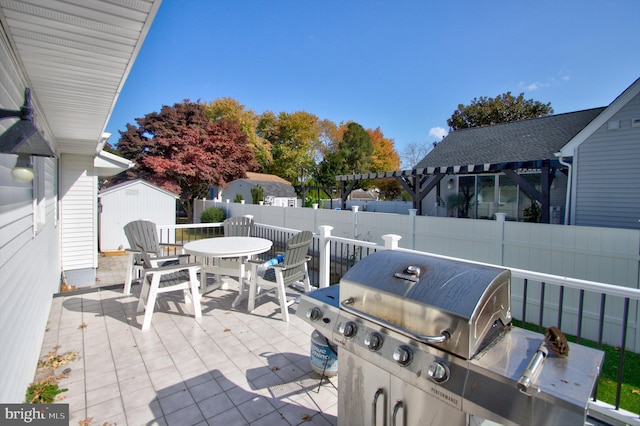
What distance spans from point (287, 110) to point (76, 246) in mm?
26004

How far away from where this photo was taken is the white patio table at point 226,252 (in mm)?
3682

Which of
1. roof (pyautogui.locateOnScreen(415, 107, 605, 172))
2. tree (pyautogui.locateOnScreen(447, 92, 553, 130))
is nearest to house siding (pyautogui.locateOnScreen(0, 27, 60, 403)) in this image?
roof (pyautogui.locateOnScreen(415, 107, 605, 172))

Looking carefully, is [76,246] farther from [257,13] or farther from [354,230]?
[257,13]

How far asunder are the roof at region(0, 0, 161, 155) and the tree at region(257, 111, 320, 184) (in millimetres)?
25932

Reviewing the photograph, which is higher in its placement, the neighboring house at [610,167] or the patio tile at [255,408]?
the neighboring house at [610,167]

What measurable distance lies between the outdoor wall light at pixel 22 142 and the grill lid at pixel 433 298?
63.9 inches

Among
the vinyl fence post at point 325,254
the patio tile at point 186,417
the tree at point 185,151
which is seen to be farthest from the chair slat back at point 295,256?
the tree at point 185,151

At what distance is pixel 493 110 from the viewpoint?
21922 millimetres

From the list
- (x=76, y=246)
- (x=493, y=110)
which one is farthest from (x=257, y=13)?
(x=493, y=110)

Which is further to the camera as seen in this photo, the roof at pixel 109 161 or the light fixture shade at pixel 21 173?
the roof at pixel 109 161

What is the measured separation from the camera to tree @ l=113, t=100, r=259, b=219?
18.2 metres

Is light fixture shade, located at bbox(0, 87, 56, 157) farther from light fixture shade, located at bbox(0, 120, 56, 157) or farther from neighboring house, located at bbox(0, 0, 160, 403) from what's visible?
neighboring house, located at bbox(0, 0, 160, 403)

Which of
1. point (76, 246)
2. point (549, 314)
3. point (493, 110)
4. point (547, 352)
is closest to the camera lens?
point (547, 352)

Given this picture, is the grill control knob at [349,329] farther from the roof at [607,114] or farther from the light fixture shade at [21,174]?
the roof at [607,114]
